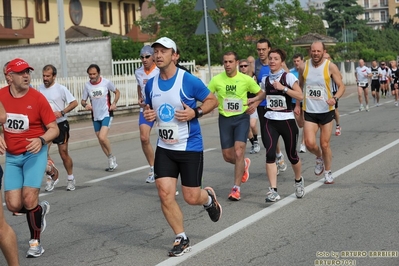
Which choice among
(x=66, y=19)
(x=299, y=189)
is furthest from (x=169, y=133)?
(x=66, y=19)

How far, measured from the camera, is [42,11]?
4666 centimetres

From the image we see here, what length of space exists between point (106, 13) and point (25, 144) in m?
45.0

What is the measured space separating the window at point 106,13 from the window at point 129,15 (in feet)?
6.97

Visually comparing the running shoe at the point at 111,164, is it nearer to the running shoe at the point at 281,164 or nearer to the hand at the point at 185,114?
the running shoe at the point at 281,164

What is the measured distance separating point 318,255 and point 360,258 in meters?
0.37

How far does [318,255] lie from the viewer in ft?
22.2

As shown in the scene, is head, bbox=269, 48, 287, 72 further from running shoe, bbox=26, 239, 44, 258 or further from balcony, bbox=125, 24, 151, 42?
balcony, bbox=125, 24, 151, 42

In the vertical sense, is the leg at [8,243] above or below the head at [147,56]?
below

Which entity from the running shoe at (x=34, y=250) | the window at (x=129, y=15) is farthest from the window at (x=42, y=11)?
the running shoe at (x=34, y=250)

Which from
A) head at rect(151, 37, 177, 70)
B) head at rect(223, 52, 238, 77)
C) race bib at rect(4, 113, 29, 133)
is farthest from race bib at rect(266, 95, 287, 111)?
race bib at rect(4, 113, 29, 133)

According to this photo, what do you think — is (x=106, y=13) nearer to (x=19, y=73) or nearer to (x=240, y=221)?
(x=240, y=221)

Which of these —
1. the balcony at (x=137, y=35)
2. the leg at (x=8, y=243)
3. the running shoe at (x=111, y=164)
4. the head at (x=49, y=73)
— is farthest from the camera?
the balcony at (x=137, y=35)

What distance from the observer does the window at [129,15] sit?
53688 mm

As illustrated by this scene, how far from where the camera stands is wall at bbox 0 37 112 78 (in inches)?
1222
